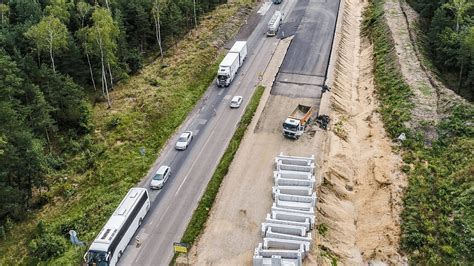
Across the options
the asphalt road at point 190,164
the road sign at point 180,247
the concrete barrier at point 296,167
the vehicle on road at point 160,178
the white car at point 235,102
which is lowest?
the asphalt road at point 190,164

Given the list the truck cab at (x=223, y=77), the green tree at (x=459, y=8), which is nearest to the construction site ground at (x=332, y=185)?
the truck cab at (x=223, y=77)

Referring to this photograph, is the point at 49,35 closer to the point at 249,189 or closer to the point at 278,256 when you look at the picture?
the point at 249,189

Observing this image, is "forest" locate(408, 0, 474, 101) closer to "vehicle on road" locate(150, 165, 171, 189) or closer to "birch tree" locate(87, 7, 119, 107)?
"vehicle on road" locate(150, 165, 171, 189)

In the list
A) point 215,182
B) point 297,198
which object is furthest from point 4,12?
point 297,198

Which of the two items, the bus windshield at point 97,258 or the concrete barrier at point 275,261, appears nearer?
the concrete barrier at point 275,261

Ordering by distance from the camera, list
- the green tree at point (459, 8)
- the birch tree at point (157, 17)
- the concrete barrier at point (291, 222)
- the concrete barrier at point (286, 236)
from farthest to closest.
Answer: the birch tree at point (157, 17) → the green tree at point (459, 8) → the concrete barrier at point (291, 222) → the concrete barrier at point (286, 236)

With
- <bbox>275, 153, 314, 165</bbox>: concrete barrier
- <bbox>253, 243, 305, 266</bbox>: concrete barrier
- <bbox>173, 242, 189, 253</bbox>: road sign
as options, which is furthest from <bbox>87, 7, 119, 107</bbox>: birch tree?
<bbox>253, 243, 305, 266</bbox>: concrete barrier

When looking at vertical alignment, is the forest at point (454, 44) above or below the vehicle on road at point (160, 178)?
above

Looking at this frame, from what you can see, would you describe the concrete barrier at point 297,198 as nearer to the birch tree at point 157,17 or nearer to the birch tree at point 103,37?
the birch tree at point 103,37
